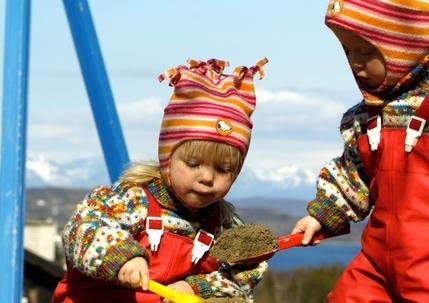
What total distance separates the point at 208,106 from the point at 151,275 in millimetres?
586

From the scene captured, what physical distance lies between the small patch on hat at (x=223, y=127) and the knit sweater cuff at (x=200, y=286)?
1.66 feet

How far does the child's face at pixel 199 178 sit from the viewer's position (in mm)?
4320

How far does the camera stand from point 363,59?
411cm

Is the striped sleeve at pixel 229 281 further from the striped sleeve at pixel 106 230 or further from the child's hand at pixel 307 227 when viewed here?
the striped sleeve at pixel 106 230

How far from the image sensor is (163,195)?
4.46 meters

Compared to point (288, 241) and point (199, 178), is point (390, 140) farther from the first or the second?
point (199, 178)

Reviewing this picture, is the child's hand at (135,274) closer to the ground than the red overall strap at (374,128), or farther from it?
closer to the ground

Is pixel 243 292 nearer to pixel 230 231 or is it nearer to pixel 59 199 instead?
pixel 230 231

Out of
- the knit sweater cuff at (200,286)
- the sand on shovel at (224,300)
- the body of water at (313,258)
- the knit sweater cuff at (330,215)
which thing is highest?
the knit sweater cuff at (330,215)

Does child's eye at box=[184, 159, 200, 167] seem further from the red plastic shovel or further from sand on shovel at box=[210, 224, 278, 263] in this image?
the red plastic shovel

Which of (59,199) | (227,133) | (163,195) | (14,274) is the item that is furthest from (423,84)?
(59,199)

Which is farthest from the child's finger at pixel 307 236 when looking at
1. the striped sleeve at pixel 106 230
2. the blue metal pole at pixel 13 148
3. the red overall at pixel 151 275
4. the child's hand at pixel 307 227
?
the blue metal pole at pixel 13 148

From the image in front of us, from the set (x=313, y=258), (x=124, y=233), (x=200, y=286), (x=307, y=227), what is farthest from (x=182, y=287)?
(x=313, y=258)

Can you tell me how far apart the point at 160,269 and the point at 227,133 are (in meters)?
0.50
